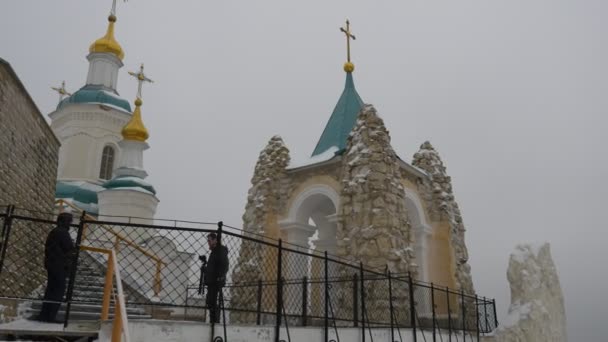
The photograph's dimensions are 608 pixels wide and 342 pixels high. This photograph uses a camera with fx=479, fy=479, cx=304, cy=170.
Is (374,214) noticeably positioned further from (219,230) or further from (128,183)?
(128,183)

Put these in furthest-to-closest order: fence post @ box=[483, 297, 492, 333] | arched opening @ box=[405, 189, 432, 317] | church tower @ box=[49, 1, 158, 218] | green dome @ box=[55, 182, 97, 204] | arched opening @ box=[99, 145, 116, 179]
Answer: arched opening @ box=[99, 145, 116, 179] → church tower @ box=[49, 1, 158, 218] → green dome @ box=[55, 182, 97, 204] → arched opening @ box=[405, 189, 432, 317] → fence post @ box=[483, 297, 492, 333]

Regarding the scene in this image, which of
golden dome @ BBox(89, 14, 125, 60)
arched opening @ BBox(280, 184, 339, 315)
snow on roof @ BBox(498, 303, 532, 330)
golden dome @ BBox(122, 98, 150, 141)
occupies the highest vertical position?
golden dome @ BBox(89, 14, 125, 60)

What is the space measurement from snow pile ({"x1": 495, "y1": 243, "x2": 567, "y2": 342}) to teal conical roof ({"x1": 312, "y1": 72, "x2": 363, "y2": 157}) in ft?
24.8

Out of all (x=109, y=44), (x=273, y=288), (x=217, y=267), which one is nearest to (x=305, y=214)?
(x=273, y=288)

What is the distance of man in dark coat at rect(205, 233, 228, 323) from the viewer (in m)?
5.89

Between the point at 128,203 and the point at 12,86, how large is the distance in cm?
1361

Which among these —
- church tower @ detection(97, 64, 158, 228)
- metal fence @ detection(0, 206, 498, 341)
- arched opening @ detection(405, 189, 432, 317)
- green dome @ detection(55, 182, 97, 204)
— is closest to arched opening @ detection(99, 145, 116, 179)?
green dome @ detection(55, 182, 97, 204)

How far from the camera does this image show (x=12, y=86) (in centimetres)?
958

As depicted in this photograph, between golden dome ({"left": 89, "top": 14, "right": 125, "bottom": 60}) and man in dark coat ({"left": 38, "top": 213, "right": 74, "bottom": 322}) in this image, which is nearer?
man in dark coat ({"left": 38, "top": 213, "right": 74, "bottom": 322})

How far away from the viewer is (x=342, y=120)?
57.7 ft

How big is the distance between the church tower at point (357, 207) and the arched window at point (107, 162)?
14.6m

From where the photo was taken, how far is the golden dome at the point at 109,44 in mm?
Answer: 29641

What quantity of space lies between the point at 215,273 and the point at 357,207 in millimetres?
8079

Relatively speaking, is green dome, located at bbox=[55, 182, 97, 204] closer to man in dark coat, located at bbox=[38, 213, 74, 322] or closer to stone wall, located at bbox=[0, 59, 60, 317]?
stone wall, located at bbox=[0, 59, 60, 317]
